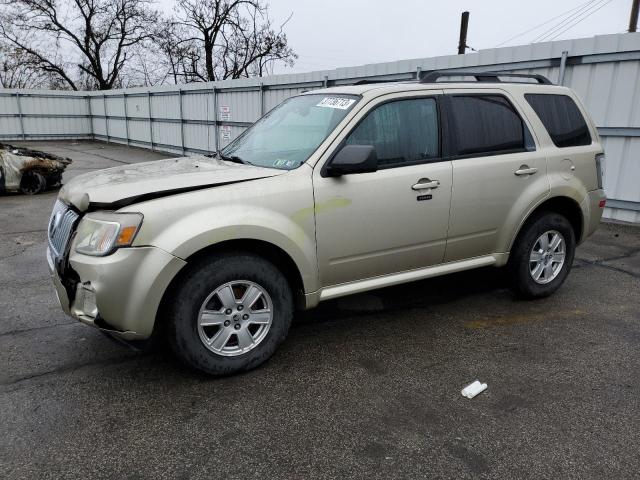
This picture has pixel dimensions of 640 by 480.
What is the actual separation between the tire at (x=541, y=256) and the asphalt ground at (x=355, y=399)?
19 cm

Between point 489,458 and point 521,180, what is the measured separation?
249cm

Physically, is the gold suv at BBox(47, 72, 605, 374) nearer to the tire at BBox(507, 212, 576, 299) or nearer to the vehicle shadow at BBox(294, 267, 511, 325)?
the tire at BBox(507, 212, 576, 299)

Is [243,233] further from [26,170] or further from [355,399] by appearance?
[26,170]

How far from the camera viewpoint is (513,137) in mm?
4305

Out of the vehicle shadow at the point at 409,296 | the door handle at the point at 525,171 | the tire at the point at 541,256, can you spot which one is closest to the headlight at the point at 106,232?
the vehicle shadow at the point at 409,296

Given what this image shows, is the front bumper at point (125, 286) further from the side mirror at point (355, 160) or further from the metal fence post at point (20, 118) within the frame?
the metal fence post at point (20, 118)

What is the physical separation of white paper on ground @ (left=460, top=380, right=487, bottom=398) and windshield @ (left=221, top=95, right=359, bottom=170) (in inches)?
71.8

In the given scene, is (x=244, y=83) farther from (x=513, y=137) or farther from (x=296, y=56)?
(x=296, y=56)

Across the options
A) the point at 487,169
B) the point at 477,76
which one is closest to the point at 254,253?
the point at 487,169

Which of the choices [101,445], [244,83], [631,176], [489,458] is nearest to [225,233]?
[101,445]

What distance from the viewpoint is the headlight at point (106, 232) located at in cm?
284

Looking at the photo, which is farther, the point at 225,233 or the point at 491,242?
the point at 491,242

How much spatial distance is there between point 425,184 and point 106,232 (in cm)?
221

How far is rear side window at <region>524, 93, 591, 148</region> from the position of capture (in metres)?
4.48
